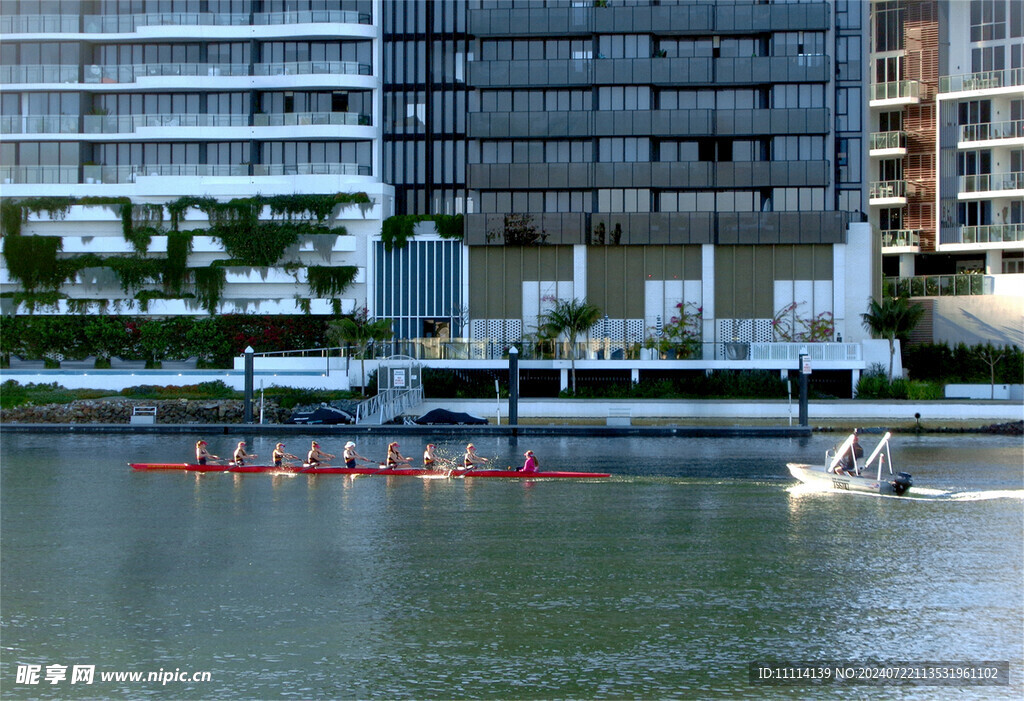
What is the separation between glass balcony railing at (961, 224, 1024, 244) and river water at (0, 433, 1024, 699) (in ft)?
108

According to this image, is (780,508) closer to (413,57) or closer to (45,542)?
(45,542)

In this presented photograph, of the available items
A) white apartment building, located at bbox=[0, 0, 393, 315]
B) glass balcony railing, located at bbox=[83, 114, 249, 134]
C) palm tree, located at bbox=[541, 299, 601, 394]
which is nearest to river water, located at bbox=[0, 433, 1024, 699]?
palm tree, located at bbox=[541, 299, 601, 394]

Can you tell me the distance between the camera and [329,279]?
7025cm

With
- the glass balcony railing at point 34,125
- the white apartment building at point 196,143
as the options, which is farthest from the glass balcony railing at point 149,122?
the glass balcony railing at point 34,125

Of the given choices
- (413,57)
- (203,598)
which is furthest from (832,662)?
(413,57)

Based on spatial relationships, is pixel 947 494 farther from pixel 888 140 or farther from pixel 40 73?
pixel 40 73

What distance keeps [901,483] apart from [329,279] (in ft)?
137

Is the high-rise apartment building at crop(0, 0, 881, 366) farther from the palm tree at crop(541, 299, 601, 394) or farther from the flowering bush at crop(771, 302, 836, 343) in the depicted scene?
the palm tree at crop(541, 299, 601, 394)

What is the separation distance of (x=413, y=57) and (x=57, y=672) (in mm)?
58841

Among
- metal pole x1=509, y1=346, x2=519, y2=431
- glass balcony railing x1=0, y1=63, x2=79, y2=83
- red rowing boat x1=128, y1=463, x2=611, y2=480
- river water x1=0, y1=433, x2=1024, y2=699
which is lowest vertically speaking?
river water x1=0, y1=433, x2=1024, y2=699

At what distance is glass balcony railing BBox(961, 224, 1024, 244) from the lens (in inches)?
2793

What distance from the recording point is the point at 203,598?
82.8ft

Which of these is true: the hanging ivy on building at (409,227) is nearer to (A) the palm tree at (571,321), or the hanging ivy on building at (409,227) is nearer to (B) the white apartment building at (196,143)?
(B) the white apartment building at (196,143)

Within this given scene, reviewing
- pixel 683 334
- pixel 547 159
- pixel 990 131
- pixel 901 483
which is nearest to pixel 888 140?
pixel 990 131
